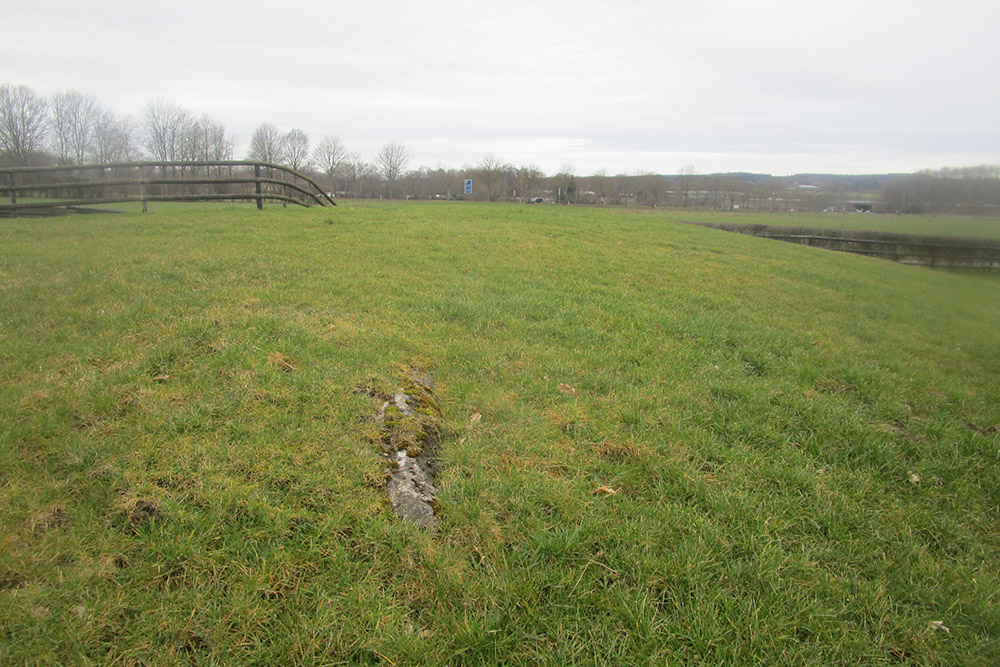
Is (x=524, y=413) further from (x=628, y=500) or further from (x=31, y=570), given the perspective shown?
(x=31, y=570)

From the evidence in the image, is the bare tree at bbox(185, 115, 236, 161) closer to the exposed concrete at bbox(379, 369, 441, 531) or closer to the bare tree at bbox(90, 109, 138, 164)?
the bare tree at bbox(90, 109, 138, 164)

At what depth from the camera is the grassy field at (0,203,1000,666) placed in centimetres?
184

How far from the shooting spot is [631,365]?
4.59m

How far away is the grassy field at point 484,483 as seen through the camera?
1.84 m

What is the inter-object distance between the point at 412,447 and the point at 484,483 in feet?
1.59

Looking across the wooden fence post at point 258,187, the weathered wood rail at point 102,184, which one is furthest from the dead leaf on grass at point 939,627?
the wooden fence post at point 258,187

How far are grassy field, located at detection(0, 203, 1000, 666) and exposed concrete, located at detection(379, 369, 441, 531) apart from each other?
9cm

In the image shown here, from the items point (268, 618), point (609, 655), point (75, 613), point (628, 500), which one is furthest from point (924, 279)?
point (75, 613)

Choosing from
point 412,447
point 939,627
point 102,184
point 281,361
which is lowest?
point 939,627

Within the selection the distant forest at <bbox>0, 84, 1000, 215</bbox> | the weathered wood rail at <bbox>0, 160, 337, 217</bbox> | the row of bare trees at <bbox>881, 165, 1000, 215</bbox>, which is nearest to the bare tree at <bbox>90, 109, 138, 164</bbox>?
the distant forest at <bbox>0, 84, 1000, 215</bbox>

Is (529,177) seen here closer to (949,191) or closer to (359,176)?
(359,176)

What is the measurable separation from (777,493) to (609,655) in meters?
1.70

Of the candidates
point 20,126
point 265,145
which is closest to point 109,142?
point 20,126

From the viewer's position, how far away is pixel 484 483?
2.68 m
